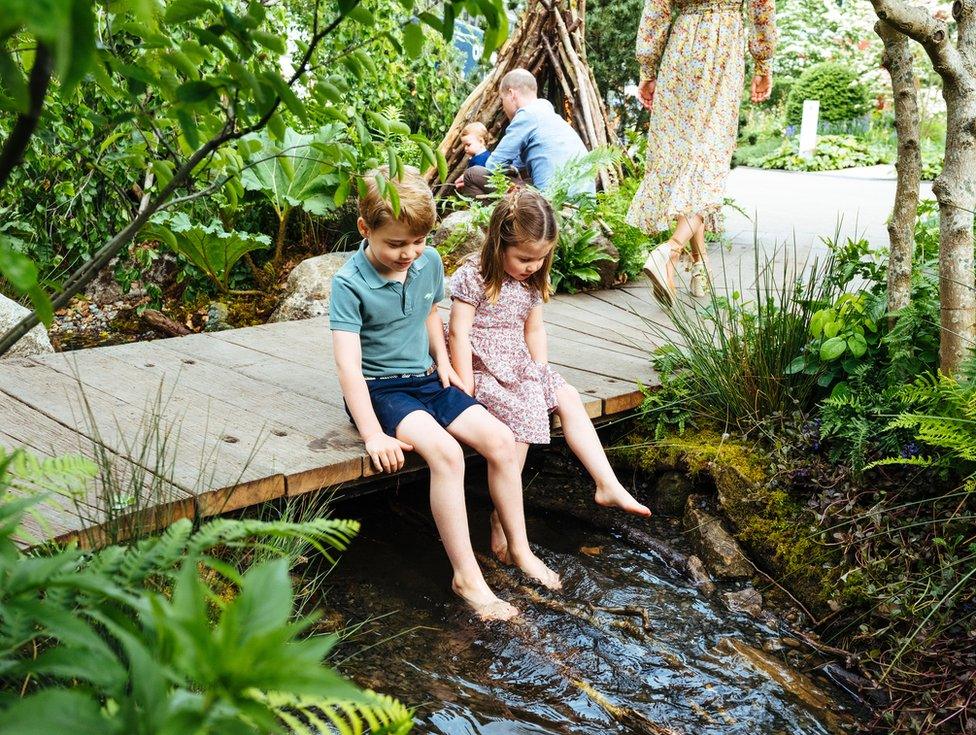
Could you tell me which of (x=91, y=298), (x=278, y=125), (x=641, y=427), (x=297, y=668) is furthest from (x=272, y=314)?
(x=297, y=668)

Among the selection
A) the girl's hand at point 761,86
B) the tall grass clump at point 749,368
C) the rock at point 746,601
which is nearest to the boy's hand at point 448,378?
the tall grass clump at point 749,368

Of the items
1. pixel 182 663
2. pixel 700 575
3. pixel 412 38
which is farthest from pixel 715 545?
pixel 182 663

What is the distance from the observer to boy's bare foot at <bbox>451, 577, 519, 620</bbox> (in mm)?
3008

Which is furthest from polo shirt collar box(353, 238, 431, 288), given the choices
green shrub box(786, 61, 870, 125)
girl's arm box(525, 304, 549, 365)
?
green shrub box(786, 61, 870, 125)

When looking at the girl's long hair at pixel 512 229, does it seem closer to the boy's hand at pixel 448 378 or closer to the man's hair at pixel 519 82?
the boy's hand at pixel 448 378

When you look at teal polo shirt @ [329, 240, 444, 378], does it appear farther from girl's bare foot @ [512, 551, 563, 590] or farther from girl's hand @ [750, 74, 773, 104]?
girl's hand @ [750, 74, 773, 104]

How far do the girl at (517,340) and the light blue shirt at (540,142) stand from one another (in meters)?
3.03

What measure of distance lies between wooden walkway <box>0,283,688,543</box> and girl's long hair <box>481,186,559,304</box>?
72 centimetres

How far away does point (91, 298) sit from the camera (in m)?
6.06

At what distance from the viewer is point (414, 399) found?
11.0 feet

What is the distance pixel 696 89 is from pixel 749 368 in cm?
264

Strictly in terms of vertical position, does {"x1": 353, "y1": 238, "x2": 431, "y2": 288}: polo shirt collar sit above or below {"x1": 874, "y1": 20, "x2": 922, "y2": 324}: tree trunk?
below

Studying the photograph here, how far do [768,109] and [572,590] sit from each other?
64.2 ft

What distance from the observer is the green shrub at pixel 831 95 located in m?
19.9
